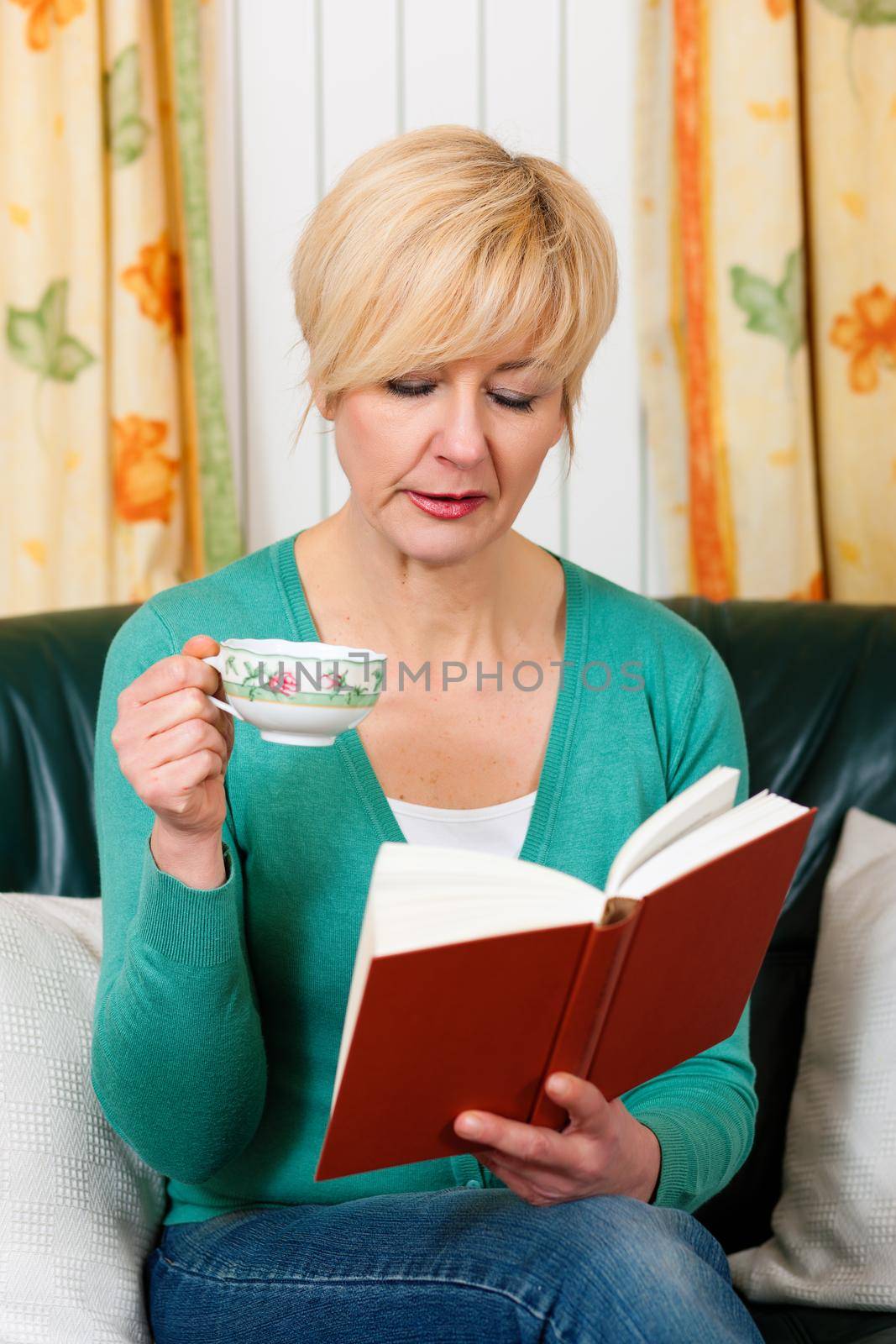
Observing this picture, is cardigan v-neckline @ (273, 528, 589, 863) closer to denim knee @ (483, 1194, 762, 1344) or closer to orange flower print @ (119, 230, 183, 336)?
denim knee @ (483, 1194, 762, 1344)

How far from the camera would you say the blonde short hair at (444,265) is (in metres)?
1.07

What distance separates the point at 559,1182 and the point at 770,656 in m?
0.85

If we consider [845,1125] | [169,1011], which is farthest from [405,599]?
[845,1125]

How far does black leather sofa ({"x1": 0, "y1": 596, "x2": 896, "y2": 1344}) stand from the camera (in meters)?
1.45

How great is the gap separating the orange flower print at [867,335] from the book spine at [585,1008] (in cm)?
138

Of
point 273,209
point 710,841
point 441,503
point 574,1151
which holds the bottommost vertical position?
point 574,1151

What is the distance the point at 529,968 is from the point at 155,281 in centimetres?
141

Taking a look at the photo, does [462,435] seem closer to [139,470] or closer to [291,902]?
[291,902]

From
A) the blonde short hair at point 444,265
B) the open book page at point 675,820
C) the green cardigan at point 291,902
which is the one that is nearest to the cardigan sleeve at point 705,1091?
the green cardigan at point 291,902

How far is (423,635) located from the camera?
1267mm

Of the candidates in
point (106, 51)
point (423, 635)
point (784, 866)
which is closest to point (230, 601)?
point (423, 635)

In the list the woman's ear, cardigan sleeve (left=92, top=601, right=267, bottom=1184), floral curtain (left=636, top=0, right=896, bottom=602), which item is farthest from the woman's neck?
floral curtain (left=636, top=0, right=896, bottom=602)

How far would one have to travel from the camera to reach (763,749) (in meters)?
1.61

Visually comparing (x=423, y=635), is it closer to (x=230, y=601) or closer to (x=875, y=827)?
(x=230, y=601)
